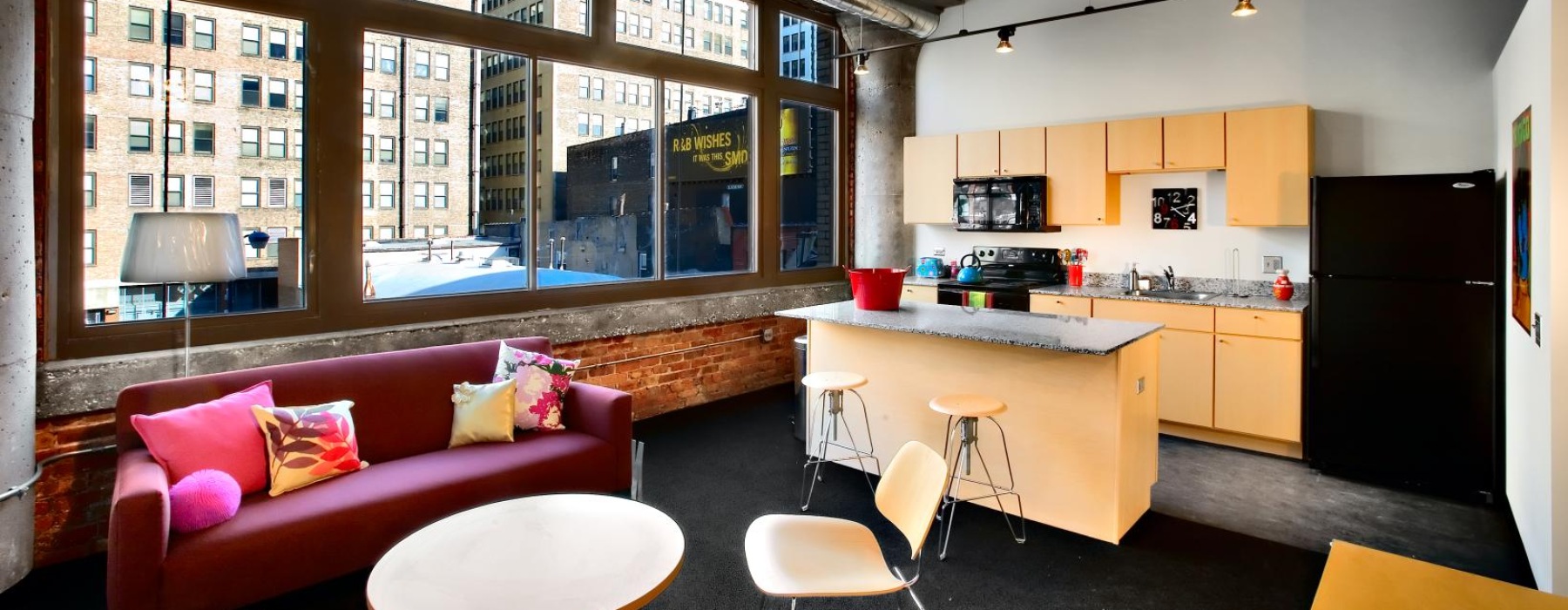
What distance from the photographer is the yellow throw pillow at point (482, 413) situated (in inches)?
147

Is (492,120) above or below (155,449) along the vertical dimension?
above

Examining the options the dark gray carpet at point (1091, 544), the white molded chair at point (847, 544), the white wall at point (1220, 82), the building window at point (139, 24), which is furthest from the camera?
the white wall at point (1220, 82)

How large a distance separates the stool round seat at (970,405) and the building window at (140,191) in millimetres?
3689

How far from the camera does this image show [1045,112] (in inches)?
248

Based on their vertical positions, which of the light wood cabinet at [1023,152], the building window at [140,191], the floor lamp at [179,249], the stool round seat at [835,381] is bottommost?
the stool round seat at [835,381]

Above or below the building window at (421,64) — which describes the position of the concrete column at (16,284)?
below

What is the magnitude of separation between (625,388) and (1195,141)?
4198mm

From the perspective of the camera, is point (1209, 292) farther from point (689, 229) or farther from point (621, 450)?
point (621, 450)

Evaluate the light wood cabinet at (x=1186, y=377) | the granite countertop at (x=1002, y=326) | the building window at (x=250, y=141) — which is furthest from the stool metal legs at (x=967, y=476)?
the building window at (x=250, y=141)

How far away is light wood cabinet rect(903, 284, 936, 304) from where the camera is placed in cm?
639

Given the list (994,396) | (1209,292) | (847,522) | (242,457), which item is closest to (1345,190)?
(1209,292)

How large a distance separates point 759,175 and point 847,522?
4.19m

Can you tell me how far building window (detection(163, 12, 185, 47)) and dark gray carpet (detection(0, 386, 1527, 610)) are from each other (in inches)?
91.4

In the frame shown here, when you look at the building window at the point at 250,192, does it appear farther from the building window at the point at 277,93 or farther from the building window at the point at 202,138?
the building window at the point at 277,93
